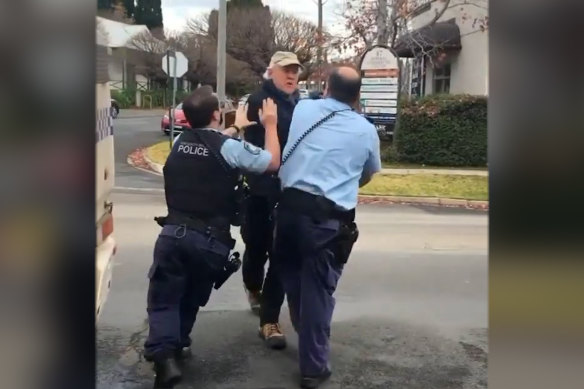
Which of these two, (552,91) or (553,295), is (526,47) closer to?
(552,91)

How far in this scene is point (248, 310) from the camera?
4848 millimetres

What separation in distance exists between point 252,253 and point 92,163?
2724 millimetres

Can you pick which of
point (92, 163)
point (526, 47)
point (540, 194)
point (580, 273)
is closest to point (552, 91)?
point (526, 47)

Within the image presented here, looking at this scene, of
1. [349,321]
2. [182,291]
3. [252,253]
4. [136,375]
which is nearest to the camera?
[182,291]

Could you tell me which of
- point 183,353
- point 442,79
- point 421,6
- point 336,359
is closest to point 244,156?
point 183,353

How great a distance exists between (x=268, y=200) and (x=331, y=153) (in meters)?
0.80

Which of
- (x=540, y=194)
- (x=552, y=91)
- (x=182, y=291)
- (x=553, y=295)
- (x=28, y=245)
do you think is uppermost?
(x=552, y=91)

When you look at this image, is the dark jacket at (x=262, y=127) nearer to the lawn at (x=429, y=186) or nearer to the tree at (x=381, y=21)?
the lawn at (x=429, y=186)

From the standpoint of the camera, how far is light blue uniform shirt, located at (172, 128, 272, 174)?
3.32 metres

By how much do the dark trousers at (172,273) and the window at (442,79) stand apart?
531 inches

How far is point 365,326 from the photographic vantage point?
4.62 metres

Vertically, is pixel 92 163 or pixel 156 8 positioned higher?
pixel 156 8

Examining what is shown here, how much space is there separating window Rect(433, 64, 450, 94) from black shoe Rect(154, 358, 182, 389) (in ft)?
44.6

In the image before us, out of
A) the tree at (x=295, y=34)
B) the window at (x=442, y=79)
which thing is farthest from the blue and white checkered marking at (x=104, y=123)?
the tree at (x=295, y=34)
